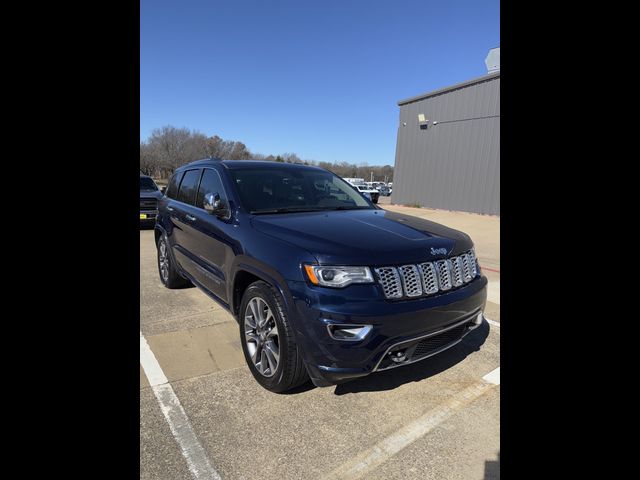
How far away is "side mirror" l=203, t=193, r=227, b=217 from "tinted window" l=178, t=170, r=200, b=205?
1074 millimetres

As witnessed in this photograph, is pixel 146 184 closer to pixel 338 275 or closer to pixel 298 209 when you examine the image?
pixel 298 209

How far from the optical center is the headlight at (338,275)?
7.48 feet

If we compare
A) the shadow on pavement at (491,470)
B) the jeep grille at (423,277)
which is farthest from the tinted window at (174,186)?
the shadow on pavement at (491,470)

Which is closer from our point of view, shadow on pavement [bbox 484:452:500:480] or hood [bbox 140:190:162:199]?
shadow on pavement [bbox 484:452:500:480]

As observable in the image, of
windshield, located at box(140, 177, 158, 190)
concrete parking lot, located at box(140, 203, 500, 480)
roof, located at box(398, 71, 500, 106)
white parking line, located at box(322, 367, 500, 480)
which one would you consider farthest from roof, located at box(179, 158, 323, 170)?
roof, located at box(398, 71, 500, 106)

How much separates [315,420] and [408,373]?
0.94m

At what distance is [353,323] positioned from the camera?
7.23 ft

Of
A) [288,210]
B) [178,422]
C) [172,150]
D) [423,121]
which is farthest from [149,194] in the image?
[172,150]

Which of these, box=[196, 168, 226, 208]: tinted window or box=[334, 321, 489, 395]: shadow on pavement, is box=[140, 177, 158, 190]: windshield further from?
box=[334, 321, 489, 395]: shadow on pavement

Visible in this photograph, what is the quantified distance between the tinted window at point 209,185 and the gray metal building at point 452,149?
47.7 feet

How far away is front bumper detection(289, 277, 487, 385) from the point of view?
→ 87.1 inches

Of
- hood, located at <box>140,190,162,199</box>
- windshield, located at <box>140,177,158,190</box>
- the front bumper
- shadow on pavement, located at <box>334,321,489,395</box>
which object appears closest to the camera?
the front bumper
